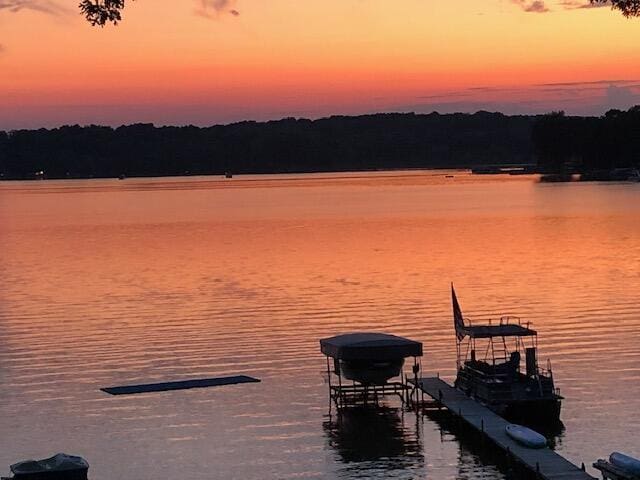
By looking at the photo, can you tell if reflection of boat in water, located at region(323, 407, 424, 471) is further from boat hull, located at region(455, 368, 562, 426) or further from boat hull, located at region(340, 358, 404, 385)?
boat hull, located at region(455, 368, 562, 426)

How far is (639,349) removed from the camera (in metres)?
53.5

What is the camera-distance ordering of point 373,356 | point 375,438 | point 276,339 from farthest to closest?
point 276,339 < point 373,356 < point 375,438

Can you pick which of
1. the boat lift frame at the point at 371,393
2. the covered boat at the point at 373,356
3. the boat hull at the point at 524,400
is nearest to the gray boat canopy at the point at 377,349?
the covered boat at the point at 373,356


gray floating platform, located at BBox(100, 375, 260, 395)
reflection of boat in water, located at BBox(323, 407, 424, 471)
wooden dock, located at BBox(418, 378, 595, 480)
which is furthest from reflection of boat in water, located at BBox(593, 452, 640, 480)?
gray floating platform, located at BBox(100, 375, 260, 395)

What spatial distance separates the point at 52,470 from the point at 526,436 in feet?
47.1

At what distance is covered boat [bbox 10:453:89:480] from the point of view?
1250 inches

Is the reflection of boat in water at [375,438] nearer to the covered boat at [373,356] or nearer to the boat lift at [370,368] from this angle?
the boat lift at [370,368]

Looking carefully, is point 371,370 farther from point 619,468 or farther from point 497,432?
point 619,468

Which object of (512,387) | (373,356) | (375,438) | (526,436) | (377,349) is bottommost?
(375,438)

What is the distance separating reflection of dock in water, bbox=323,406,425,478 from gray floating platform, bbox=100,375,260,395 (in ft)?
20.5

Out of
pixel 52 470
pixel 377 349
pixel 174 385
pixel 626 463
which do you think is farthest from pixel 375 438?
pixel 52 470

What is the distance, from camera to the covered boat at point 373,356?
44.0m

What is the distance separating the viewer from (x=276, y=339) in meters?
58.9

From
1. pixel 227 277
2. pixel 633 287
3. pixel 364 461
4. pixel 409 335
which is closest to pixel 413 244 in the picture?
pixel 227 277
